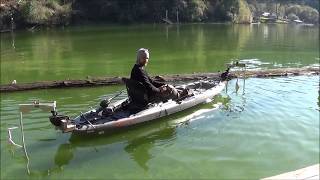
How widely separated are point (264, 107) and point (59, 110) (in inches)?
263

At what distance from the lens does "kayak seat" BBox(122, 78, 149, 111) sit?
39.0 ft

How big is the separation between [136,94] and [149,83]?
1.54 feet

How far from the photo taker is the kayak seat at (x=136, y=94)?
1190 centimetres

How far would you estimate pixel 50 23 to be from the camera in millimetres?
60250

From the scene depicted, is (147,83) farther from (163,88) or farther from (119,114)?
(163,88)

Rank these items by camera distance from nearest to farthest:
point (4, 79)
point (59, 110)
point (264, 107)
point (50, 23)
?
point (59, 110), point (264, 107), point (4, 79), point (50, 23)

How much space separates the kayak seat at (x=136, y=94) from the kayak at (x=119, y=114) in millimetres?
47

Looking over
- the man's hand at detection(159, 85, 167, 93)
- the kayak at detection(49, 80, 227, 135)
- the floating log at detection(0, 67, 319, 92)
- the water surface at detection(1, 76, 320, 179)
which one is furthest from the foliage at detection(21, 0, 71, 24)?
the man's hand at detection(159, 85, 167, 93)

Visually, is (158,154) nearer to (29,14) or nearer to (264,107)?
(264,107)

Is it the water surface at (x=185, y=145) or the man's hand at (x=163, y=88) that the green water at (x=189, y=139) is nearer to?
the water surface at (x=185, y=145)

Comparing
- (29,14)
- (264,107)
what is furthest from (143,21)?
(264,107)

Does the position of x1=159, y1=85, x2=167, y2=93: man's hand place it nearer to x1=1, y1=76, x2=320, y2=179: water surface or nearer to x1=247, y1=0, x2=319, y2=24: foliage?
x1=1, y1=76, x2=320, y2=179: water surface

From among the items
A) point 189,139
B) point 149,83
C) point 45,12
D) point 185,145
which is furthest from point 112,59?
point 45,12

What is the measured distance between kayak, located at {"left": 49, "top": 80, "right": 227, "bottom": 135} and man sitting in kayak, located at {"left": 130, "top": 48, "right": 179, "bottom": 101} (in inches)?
6.9
